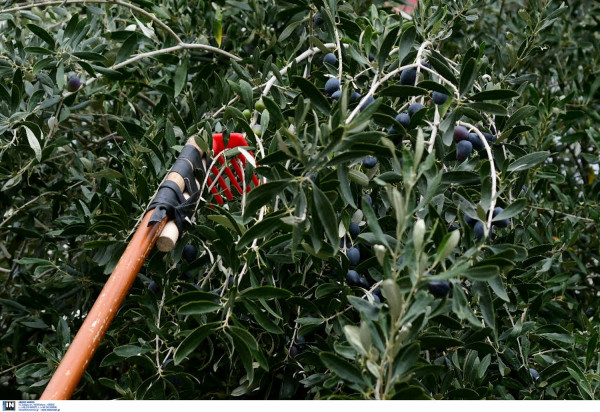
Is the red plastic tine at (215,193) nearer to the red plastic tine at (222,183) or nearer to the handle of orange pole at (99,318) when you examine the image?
the red plastic tine at (222,183)

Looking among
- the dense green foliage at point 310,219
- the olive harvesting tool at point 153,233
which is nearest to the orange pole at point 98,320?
the olive harvesting tool at point 153,233

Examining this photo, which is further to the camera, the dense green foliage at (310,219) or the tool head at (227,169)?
the tool head at (227,169)

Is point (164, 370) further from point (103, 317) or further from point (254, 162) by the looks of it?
point (254, 162)

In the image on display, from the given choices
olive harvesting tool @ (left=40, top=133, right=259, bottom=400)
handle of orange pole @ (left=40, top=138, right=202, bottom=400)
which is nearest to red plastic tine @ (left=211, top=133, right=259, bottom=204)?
olive harvesting tool @ (left=40, top=133, right=259, bottom=400)

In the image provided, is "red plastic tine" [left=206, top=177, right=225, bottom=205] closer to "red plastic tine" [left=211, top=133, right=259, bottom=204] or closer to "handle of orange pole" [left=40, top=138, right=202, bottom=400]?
"red plastic tine" [left=211, top=133, right=259, bottom=204]

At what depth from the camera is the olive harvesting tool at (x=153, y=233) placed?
1.10 meters

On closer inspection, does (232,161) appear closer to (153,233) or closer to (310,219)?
(153,233)

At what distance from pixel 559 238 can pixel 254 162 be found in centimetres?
112

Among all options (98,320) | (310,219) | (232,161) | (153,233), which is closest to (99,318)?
(98,320)

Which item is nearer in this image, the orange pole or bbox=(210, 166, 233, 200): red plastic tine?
the orange pole

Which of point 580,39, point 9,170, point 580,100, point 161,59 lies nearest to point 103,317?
point 9,170

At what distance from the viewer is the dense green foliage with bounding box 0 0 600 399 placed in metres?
1.08

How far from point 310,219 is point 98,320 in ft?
1.32

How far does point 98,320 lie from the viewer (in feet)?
3.81
